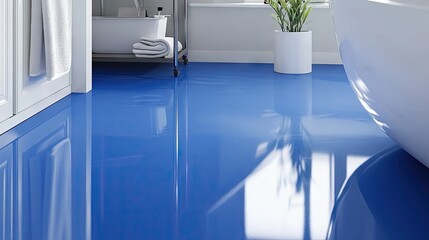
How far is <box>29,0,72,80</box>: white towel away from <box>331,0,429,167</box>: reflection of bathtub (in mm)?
1187

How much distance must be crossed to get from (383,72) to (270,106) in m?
1.36

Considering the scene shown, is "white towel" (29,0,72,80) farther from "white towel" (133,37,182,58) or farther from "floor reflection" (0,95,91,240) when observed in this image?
"white towel" (133,37,182,58)

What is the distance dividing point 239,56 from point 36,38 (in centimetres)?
258

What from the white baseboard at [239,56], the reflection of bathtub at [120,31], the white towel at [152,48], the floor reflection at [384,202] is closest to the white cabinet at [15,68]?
the floor reflection at [384,202]

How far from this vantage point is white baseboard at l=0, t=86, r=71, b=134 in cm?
240

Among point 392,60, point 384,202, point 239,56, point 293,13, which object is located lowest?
point 384,202

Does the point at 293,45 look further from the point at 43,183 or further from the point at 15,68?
the point at 43,183

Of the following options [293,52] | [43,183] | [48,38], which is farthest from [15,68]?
[293,52]

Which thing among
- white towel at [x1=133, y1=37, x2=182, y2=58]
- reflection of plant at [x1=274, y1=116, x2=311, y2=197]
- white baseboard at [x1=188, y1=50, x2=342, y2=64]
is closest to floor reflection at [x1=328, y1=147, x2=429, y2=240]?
reflection of plant at [x1=274, y1=116, x2=311, y2=197]

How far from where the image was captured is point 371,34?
1706mm

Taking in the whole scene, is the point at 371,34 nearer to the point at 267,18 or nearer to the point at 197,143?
the point at 197,143

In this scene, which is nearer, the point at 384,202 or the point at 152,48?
the point at 384,202

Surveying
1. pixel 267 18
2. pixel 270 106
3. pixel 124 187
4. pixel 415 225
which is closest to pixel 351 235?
pixel 415 225

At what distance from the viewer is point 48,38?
2590mm
